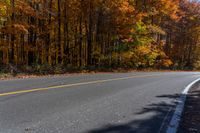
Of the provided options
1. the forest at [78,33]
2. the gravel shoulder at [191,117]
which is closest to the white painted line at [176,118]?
the gravel shoulder at [191,117]

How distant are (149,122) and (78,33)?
26.8 m

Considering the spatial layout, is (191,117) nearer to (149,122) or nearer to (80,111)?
(149,122)

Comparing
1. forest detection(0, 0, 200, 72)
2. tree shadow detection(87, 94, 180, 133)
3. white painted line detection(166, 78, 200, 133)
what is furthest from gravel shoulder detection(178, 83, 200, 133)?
forest detection(0, 0, 200, 72)

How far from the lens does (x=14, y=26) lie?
77.8 feet

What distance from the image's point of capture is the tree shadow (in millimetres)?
6891

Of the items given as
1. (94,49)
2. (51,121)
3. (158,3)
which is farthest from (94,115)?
(158,3)

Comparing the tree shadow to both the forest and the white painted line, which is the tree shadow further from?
the forest

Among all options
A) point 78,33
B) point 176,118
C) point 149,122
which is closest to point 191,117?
point 176,118

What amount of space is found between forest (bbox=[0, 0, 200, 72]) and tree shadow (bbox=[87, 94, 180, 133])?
45.7ft

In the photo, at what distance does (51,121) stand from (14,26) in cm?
1772

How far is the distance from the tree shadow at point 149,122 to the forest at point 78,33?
13.9 m

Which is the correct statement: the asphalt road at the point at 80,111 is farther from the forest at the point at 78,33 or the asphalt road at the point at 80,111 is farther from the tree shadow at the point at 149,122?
the forest at the point at 78,33

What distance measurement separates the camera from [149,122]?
7879mm

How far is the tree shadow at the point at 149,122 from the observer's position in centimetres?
689
